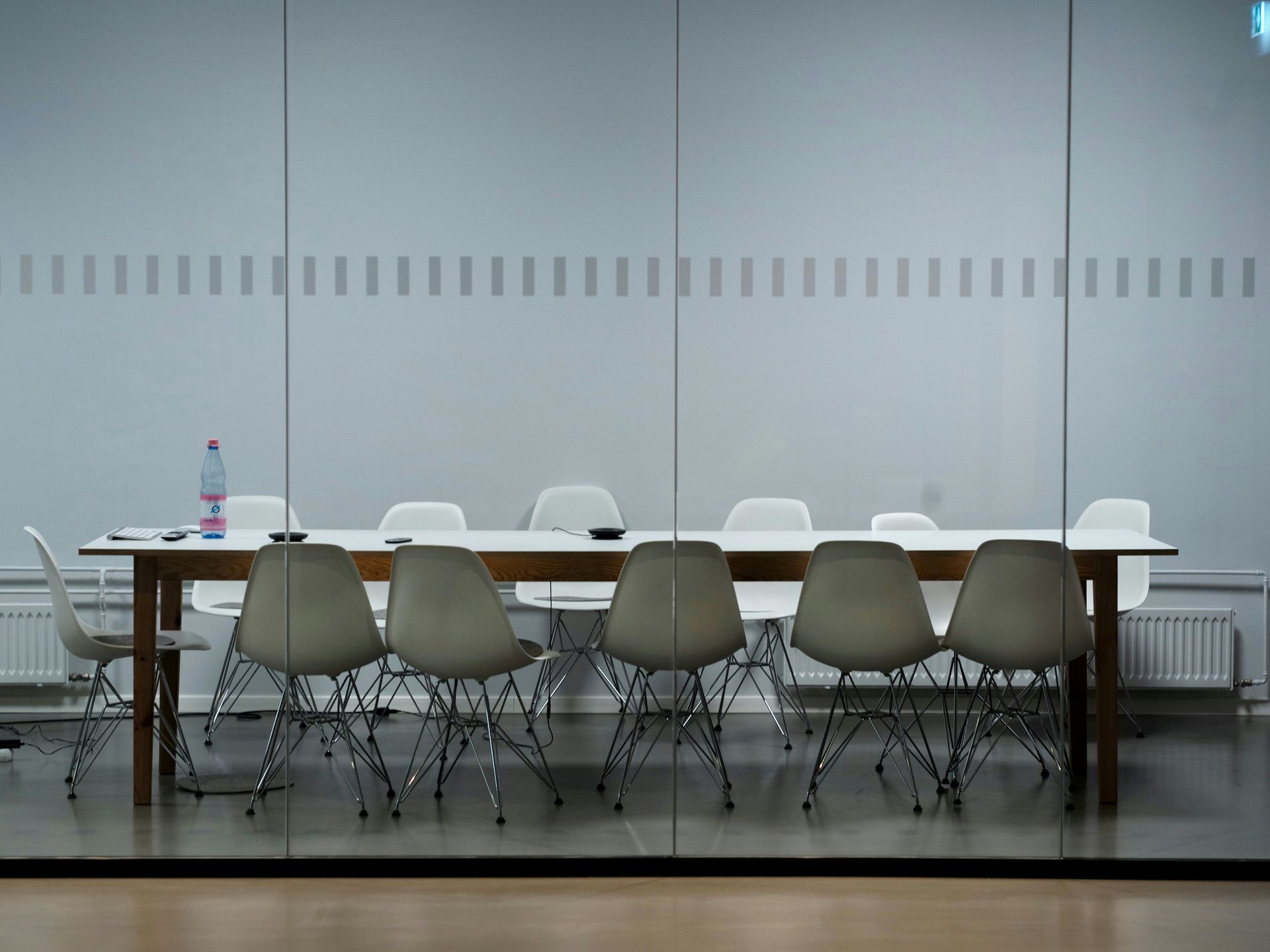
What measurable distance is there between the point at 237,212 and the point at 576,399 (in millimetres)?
1120

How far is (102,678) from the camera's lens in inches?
136

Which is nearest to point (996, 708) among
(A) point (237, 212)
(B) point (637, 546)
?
(B) point (637, 546)

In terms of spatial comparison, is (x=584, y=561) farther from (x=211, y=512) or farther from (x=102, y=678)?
(x=102, y=678)

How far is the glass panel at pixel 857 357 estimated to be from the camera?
→ 335cm

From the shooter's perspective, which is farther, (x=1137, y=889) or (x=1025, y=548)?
(x=1025, y=548)

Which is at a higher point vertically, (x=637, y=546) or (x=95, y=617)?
(x=637, y=546)

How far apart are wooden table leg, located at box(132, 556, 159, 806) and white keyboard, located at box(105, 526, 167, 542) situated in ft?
0.27

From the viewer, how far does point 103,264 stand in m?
3.38

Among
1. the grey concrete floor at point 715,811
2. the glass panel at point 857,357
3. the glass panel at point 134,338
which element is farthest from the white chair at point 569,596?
the glass panel at point 134,338

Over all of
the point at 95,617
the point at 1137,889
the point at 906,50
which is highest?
the point at 906,50

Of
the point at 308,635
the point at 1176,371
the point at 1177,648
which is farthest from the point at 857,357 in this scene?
the point at 308,635

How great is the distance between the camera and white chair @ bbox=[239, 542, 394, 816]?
134 inches

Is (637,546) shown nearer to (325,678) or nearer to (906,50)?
(325,678)

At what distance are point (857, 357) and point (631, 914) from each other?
164cm
